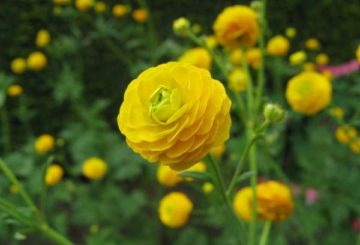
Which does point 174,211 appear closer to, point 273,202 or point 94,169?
point 273,202

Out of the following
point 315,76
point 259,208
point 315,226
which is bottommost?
point 315,226

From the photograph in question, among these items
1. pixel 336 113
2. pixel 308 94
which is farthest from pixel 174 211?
pixel 336 113

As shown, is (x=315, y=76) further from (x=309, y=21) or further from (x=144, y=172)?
(x=309, y=21)

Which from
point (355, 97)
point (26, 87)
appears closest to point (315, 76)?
point (355, 97)

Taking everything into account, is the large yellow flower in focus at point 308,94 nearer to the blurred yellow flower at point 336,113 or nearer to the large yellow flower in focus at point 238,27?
the blurred yellow flower at point 336,113

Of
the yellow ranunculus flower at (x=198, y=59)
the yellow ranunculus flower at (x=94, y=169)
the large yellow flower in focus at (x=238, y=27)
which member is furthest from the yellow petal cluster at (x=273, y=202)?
the yellow ranunculus flower at (x=94, y=169)

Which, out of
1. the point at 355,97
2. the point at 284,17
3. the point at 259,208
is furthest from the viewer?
the point at 284,17

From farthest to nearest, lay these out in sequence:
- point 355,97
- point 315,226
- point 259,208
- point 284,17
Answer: point 284,17
point 355,97
point 315,226
point 259,208
